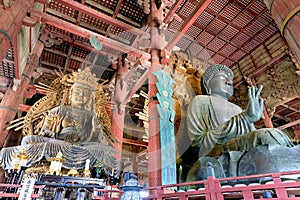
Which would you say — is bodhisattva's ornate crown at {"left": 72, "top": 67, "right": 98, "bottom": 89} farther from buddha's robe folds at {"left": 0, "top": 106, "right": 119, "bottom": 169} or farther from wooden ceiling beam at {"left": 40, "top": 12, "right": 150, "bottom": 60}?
wooden ceiling beam at {"left": 40, "top": 12, "right": 150, "bottom": 60}

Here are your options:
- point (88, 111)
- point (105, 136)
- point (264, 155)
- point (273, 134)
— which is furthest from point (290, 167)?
point (88, 111)

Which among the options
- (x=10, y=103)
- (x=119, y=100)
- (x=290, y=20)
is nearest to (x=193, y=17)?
(x=290, y=20)

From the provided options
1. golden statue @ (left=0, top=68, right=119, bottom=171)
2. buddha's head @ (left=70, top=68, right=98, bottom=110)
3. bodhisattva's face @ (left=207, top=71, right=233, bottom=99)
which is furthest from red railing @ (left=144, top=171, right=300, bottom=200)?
buddha's head @ (left=70, top=68, right=98, bottom=110)

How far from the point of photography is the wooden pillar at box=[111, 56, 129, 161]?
5.68 m

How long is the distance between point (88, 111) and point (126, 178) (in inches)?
154

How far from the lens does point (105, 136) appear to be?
5.35 m

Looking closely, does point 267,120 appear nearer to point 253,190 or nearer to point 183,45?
point 183,45

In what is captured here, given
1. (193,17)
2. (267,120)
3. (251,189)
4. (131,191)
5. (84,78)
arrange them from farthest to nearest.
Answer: (267,120)
(84,78)
(193,17)
(131,191)
(251,189)

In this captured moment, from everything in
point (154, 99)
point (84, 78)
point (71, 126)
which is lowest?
point (154, 99)

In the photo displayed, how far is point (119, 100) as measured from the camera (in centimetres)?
584

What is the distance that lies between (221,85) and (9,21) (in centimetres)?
373

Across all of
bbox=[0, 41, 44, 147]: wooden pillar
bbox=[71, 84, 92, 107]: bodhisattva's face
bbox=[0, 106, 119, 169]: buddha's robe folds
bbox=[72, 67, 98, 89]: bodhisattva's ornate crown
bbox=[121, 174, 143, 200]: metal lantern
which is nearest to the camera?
bbox=[121, 174, 143, 200]: metal lantern

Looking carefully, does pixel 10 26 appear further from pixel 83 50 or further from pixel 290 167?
pixel 83 50

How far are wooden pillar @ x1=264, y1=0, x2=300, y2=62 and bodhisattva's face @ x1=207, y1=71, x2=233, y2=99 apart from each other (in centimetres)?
310
